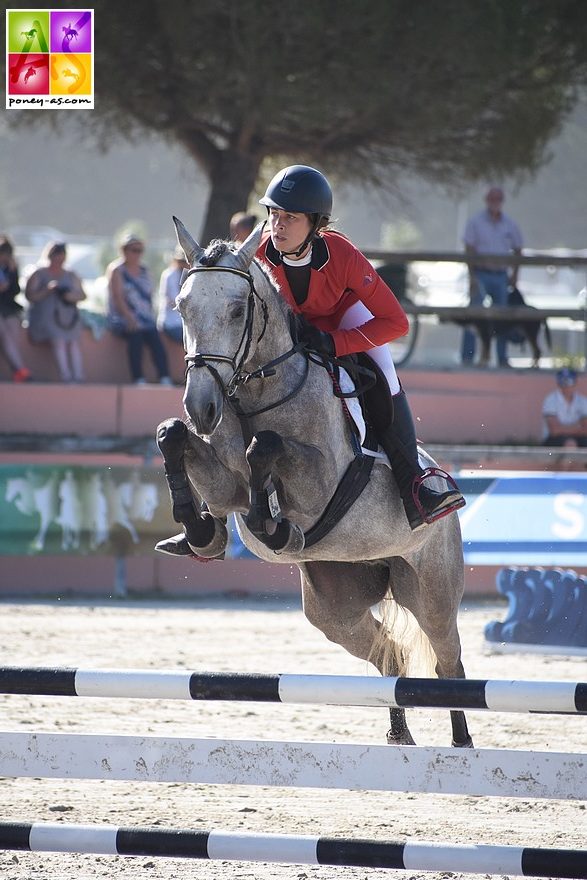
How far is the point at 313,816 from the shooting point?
4797mm

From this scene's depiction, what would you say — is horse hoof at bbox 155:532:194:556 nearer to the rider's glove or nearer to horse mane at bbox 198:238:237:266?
the rider's glove

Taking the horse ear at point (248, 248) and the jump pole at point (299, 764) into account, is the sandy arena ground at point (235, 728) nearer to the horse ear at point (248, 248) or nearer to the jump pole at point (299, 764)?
the jump pole at point (299, 764)

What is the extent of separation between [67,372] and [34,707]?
15.9 feet

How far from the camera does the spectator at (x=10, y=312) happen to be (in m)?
10.6

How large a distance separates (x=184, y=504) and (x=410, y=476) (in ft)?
3.29

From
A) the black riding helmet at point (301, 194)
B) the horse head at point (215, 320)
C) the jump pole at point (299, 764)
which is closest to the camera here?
the jump pole at point (299, 764)

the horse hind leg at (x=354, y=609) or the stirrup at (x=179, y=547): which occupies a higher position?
the stirrup at (x=179, y=547)

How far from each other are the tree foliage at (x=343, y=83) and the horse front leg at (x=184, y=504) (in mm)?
7784

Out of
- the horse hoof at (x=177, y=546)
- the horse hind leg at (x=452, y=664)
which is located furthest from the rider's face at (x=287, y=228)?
the horse hind leg at (x=452, y=664)

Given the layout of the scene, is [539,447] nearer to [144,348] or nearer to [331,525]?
[144,348]

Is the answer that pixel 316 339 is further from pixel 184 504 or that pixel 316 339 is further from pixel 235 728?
pixel 235 728

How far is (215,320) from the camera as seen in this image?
409cm

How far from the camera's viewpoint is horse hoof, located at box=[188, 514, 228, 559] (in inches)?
177

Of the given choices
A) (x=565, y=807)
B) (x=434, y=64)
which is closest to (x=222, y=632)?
(x=565, y=807)
